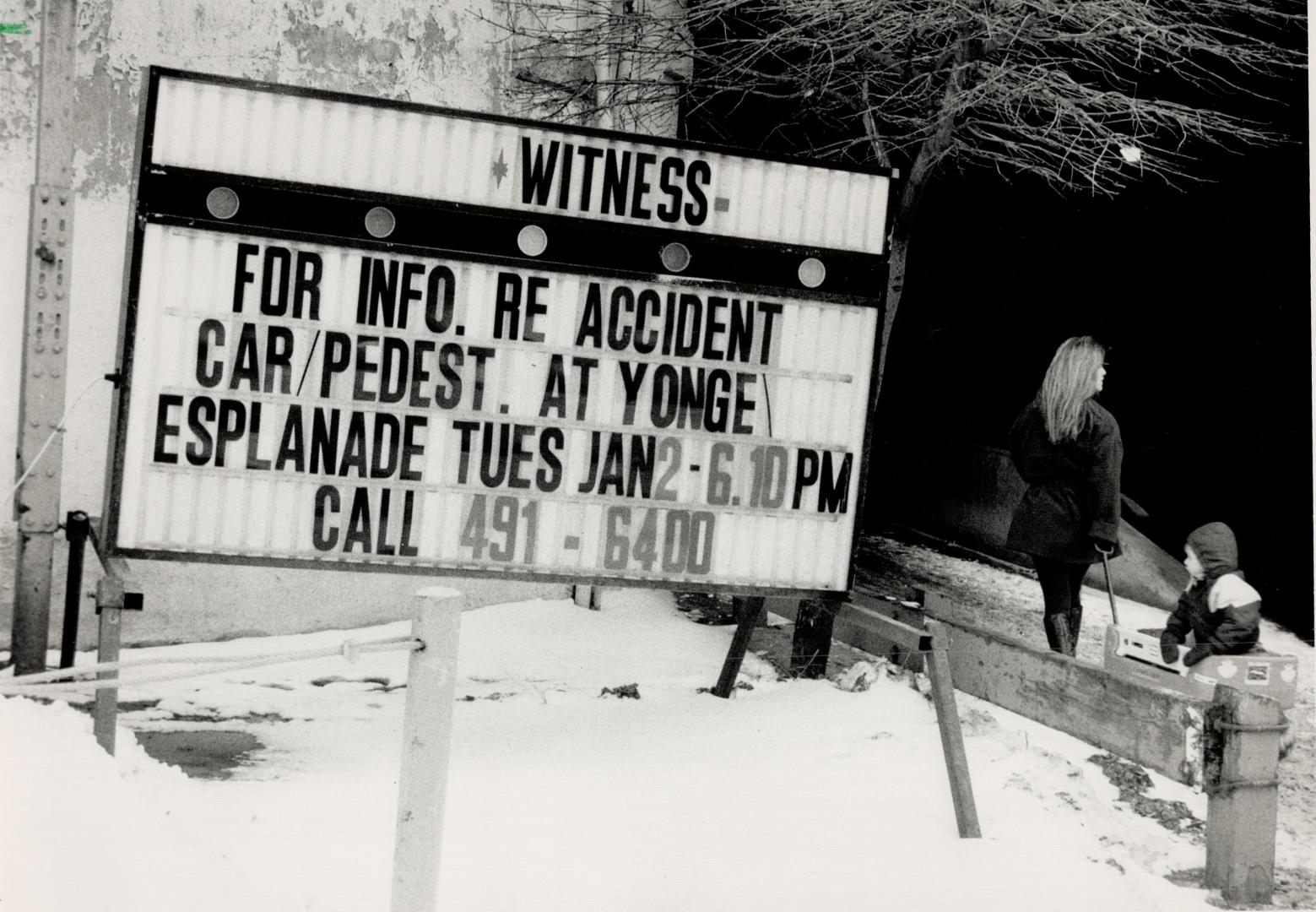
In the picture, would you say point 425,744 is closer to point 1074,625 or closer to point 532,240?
point 532,240

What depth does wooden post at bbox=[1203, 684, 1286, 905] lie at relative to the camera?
181 inches

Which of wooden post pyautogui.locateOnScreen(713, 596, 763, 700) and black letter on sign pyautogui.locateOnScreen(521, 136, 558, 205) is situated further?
wooden post pyautogui.locateOnScreen(713, 596, 763, 700)

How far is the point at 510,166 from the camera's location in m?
4.62

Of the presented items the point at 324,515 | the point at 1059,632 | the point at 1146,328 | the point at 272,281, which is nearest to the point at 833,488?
the point at 324,515

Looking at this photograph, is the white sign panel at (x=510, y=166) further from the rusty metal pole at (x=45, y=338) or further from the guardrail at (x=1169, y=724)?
the rusty metal pole at (x=45, y=338)

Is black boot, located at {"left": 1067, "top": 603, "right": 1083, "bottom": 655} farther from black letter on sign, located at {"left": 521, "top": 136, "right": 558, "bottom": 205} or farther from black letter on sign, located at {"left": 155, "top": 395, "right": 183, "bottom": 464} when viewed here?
black letter on sign, located at {"left": 155, "top": 395, "right": 183, "bottom": 464}

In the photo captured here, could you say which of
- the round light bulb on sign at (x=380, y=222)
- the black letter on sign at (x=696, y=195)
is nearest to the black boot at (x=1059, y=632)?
the black letter on sign at (x=696, y=195)

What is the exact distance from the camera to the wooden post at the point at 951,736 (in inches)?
190

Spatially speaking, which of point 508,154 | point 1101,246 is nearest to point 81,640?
point 508,154

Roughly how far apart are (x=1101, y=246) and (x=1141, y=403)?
1.48 meters

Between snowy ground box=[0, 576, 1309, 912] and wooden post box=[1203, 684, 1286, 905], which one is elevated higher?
wooden post box=[1203, 684, 1286, 905]

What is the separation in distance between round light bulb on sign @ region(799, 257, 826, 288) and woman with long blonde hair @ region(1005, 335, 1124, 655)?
7.86 ft

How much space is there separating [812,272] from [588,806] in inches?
87.5

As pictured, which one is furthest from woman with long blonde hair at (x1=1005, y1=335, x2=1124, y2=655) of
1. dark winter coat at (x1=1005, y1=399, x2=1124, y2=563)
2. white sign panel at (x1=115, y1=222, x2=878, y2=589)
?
white sign panel at (x1=115, y1=222, x2=878, y2=589)
